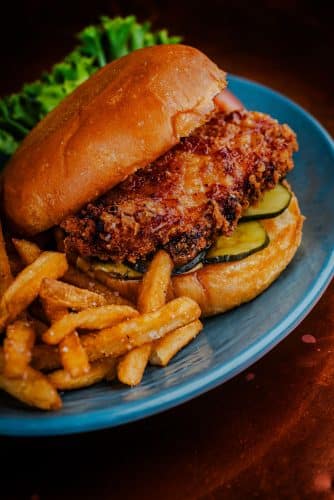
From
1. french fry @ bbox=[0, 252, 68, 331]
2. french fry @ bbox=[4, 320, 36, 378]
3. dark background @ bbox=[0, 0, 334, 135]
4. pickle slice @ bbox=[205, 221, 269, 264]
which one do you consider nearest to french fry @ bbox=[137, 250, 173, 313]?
pickle slice @ bbox=[205, 221, 269, 264]

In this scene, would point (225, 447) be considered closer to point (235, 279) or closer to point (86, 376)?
point (86, 376)

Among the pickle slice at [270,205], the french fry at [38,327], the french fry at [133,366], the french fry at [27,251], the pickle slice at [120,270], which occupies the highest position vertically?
the french fry at [27,251]

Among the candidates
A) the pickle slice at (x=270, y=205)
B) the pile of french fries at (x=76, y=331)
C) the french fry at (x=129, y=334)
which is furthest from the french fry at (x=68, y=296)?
the pickle slice at (x=270, y=205)

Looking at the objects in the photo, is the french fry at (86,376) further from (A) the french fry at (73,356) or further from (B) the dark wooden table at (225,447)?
(B) the dark wooden table at (225,447)

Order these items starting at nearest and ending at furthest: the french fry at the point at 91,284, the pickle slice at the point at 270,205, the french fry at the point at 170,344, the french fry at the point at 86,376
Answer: the french fry at the point at 86,376
the french fry at the point at 170,344
the french fry at the point at 91,284
the pickle slice at the point at 270,205

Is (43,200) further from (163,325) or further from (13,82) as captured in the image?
(13,82)

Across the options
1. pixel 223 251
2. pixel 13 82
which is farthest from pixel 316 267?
pixel 13 82
